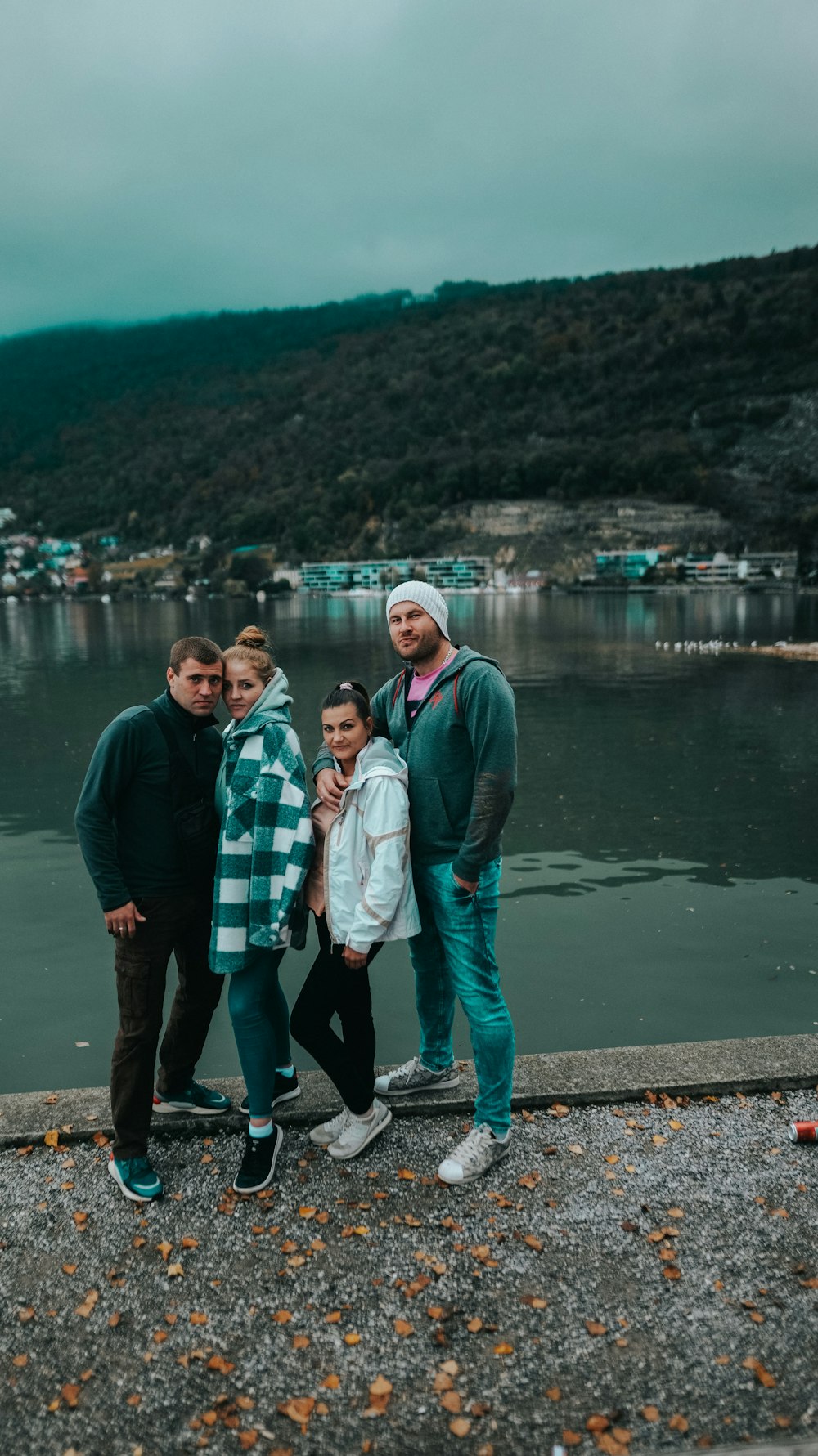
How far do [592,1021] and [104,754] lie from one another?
4849 millimetres

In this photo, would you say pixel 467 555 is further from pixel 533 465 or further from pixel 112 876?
pixel 112 876

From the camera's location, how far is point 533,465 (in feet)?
544

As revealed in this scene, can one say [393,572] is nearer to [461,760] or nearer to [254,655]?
[254,655]

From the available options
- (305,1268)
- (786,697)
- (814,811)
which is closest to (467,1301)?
(305,1268)

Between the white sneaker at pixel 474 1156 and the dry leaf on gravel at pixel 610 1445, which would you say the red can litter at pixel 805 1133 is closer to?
the white sneaker at pixel 474 1156

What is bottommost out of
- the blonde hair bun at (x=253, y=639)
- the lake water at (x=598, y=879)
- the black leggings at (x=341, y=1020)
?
the lake water at (x=598, y=879)

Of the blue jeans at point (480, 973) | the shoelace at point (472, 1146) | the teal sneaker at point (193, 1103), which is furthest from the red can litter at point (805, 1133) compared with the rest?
the teal sneaker at point (193, 1103)

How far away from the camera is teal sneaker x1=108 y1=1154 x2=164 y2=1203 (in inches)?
143

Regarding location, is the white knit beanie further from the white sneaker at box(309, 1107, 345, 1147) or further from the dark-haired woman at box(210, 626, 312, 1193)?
the white sneaker at box(309, 1107, 345, 1147)

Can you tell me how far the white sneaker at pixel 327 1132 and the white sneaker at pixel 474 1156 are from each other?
53cm

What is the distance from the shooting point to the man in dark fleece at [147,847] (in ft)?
12.0

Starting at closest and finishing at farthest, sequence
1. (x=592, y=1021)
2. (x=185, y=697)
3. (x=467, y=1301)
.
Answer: (x=467, y=1301)
(x=185, y=697)
(x=592, y=1021)

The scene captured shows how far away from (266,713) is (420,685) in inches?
28.1

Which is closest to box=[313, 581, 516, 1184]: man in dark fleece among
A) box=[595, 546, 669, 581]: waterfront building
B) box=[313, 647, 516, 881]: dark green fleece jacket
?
box=[313, 647, 516, 881]: dark green fleece jacket
